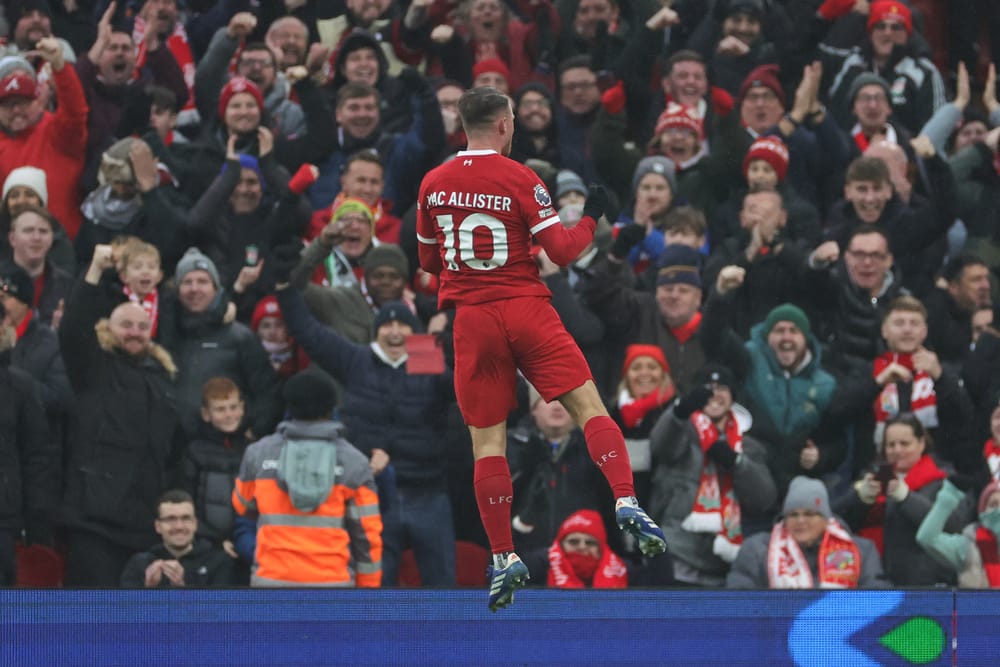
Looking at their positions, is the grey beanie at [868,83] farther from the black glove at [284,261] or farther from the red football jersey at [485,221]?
the red football jersey at [485,221]

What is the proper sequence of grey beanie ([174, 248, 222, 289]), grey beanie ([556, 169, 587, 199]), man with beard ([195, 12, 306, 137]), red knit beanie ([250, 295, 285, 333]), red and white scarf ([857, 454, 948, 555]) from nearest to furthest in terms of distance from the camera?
1. red and white scarf ([857, 454, 948, 555])
2. grey beanie ([174, 248, 222, 289])
3. red knit beanie ([250, 295, 285, 333])
4. grey beanie ([556, 169, 587, 199])
5. man with beard ([195, 12, 306, 137])

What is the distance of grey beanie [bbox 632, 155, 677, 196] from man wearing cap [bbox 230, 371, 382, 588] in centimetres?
313

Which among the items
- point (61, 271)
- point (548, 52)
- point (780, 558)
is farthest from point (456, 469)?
point (548, 52)

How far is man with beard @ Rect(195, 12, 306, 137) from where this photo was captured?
1323 cm

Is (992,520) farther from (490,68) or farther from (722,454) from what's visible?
(490,68)

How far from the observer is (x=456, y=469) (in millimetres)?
10898

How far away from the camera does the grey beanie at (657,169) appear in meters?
12.1

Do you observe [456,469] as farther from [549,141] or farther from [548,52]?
[548,52]

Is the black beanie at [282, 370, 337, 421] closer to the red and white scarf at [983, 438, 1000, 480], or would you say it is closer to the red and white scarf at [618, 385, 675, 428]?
the red and white scarf at [618, 385, 675, 428]

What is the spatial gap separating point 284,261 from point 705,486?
9.04 ft

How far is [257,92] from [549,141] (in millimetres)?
1997

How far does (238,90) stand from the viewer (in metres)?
12.5

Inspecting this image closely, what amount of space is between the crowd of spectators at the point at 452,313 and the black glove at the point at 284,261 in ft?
0.10

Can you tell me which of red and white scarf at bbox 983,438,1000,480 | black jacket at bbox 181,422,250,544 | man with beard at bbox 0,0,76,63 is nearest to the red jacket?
man with beard at bbox 0,0,76,63
